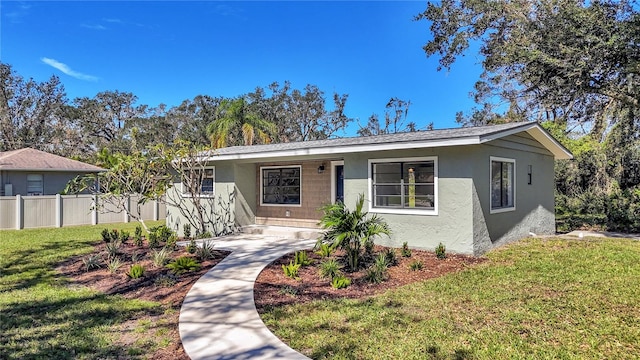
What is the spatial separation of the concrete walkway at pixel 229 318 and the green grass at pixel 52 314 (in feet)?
2.22

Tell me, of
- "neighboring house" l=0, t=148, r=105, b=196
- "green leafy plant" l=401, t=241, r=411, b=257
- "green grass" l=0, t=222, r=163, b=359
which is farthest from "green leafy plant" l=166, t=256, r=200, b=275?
"neighboring house" l=0, t=148, r=105, b=196

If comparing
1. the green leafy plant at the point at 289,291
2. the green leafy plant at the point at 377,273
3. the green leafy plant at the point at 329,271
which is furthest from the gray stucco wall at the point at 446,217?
the green leafy plant at the point at 289,291

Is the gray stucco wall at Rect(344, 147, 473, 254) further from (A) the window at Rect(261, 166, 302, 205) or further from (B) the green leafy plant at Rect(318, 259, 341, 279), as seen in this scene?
(A) the window at Rect(261, 166, 302, 205)

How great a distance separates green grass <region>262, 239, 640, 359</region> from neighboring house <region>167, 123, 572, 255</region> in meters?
1.88

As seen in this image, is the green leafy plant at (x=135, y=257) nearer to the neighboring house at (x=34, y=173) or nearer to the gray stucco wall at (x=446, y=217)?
the gray stucco wall at (x=446, y=217)

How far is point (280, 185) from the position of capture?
41.5ft

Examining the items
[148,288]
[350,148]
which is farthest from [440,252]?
[148,288]

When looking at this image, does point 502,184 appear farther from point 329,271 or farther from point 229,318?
point 229,318

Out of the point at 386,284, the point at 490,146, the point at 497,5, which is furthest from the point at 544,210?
the point at 497,5

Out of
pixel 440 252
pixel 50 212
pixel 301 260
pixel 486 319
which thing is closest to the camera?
pixel 486 319

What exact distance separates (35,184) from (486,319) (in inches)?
830

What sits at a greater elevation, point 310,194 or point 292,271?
point 310,194

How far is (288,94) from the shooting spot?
3325 centimetres

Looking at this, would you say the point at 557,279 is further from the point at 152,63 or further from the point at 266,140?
the point at 152,63
